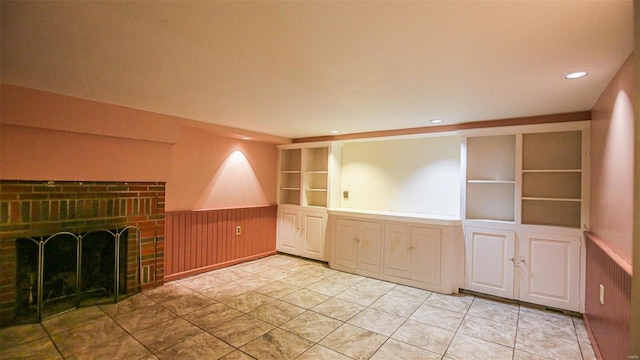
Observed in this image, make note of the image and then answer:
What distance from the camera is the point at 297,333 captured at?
270cm

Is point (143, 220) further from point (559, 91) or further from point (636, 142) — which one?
point (559, 91)

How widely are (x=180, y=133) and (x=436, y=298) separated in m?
3.93

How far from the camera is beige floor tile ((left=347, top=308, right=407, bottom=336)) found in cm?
280

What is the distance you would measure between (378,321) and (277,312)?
106 cm

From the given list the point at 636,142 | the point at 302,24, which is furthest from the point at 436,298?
the point at 302,24

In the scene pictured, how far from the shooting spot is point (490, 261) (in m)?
3.63

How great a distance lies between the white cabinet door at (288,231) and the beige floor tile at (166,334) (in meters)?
2.67

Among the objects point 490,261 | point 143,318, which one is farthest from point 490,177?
point 143,318

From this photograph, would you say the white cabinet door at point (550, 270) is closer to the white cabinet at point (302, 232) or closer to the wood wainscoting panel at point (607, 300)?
the wood wainscoting panel at point (607, 300)

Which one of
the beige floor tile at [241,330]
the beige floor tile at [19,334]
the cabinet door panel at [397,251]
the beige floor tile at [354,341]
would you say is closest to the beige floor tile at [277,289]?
the beige floor tile at [241,330]

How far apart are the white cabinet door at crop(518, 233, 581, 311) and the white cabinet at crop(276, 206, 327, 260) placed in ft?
9.33

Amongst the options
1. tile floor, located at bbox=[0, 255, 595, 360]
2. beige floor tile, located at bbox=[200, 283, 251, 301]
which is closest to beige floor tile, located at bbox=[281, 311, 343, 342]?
tile floor, located at bbox=[0, 255, 595, 360]

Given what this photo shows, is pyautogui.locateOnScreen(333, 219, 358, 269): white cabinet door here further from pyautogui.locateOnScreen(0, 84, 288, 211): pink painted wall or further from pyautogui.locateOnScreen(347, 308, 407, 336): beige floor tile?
pyautogui.locateOnScreen(0, 84, 288, 211): pink painted wall

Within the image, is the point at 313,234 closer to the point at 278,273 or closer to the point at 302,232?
the point at 302,232
